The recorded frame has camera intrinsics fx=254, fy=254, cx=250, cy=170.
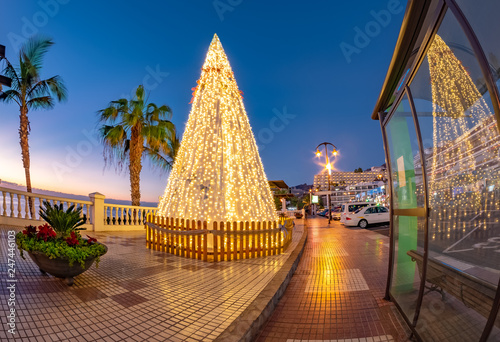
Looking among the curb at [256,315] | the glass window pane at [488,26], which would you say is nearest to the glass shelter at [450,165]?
the glass window pane at [488,26]

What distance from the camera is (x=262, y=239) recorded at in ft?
22.0

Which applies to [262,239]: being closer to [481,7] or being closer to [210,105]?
[210,105]

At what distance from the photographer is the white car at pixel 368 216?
17.1 m

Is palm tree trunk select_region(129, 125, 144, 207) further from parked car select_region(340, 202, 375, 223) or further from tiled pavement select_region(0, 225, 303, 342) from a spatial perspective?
parked car select_region(340, 202, 375, 223)

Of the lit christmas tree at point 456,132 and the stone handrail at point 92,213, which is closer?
the lit christmas tree at point 456,132

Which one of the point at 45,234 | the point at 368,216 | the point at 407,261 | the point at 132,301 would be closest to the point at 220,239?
the point at 132,301

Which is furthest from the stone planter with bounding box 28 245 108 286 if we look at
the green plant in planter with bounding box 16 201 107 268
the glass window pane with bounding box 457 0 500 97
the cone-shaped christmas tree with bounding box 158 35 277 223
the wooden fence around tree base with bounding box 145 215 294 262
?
the glass window pane with bounding box 457 0 500 97

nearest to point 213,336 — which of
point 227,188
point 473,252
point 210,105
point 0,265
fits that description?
point 473,252

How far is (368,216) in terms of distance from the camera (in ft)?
56.3

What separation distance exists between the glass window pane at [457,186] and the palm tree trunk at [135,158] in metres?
13.3

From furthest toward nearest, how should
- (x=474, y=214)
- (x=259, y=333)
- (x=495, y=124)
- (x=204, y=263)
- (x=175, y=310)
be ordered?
1. (x=204, y=263)
2. (x=175, y=310)
3. (x=259, y=333)
4. (x=474, y=214)
5. (x=495, y=124)

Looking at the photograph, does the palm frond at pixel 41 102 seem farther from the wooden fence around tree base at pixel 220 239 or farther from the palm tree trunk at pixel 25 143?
the wooden fence around tree base at pixel 220 239

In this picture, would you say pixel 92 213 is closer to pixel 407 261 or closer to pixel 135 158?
pixel 135 158

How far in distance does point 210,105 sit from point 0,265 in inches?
228
